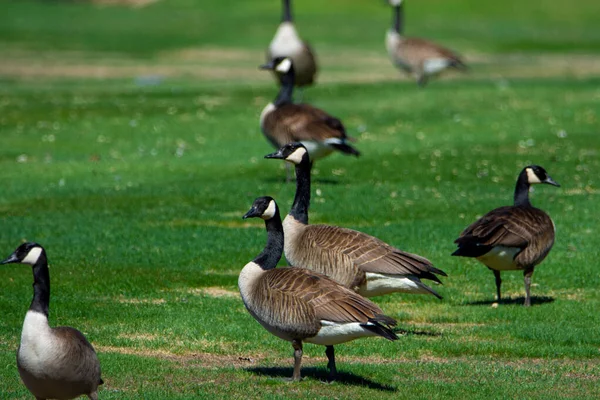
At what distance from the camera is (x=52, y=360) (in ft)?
26.3

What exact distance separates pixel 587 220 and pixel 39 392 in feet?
36.7

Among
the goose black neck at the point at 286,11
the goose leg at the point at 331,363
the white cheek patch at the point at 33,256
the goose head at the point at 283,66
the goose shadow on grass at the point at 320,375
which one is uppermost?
the goose black neck at the point at 286,11

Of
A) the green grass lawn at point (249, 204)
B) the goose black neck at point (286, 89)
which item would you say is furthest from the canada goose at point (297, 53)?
the goose black neck at point (286, 89)

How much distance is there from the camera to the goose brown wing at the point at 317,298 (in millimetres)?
9000

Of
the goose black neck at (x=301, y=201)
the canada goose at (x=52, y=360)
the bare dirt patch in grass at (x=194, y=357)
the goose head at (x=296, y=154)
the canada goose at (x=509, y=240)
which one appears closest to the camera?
the canada goose at (x=52, y=360)

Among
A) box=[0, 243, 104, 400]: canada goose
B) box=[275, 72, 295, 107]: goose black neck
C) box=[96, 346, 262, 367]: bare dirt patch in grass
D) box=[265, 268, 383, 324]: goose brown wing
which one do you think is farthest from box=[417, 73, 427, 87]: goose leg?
box=[0, 243, 104, 400]: canada goose

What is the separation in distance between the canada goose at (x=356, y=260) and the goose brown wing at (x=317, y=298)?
125 cm

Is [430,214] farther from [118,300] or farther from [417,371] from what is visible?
[417,371]

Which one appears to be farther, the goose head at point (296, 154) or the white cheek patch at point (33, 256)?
the goose head at point (296, 154)

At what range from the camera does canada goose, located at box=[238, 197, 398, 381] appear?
8961 millimetres

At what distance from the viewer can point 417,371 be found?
10.1 metres

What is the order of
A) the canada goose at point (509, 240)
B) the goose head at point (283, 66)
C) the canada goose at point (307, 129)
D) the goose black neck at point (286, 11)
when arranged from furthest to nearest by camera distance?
Result: the goose black neck at point (286, 11), the goose head at point (283, 66), the canada goose at point (307, 129), the canada goose at point (509, 240)

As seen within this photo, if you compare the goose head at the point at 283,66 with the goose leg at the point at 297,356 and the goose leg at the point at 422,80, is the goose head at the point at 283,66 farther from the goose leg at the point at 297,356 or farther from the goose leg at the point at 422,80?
the goose leg at the point at 422,80

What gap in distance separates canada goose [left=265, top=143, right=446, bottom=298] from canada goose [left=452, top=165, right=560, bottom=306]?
1325mm
